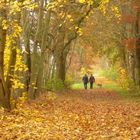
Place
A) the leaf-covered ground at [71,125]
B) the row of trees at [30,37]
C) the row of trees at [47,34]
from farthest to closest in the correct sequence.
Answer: the row of trees at [47,34]
the row of trees at [30,37]
the leaf-covered ground at [71,125]

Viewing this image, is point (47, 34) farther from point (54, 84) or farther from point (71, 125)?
point (71, 125)

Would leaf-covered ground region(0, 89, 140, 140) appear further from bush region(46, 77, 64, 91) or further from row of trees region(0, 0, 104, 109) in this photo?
bush region(46, 77, 64, 91)

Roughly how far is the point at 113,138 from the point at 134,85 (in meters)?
27.8

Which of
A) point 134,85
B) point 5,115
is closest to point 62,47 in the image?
point 134,85

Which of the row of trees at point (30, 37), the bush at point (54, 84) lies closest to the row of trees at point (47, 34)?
the row of trees at point (30, 37)

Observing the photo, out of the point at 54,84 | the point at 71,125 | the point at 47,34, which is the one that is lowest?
the point at 71,125

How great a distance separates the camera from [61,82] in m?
40.2

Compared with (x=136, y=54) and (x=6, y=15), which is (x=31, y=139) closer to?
(x=6, y=15)

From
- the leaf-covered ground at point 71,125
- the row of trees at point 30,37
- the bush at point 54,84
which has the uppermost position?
the row of trees at point 30,37

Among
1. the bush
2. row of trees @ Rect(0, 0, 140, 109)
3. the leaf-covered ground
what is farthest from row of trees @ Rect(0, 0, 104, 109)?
the bush

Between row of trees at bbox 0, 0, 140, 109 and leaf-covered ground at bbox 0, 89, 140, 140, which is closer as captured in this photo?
leaf-covered ground at bbox 0, 89, 140, 140

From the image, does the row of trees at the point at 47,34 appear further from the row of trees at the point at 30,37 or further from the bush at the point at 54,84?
the bush at the point at 54,84

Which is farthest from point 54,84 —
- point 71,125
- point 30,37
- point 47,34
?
point 71,125

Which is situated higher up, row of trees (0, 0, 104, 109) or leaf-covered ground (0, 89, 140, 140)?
row of trees (0, 0, 104, 109)
